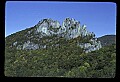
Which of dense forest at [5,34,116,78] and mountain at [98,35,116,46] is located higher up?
mountain at [98,35,116,46]

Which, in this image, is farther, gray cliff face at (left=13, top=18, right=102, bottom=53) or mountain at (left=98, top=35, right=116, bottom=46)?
gray cliff face at (left=13, top=18, right=102, bottom=53)

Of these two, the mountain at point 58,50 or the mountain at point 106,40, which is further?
the mountain at point 58,50

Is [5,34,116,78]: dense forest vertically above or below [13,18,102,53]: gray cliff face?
below

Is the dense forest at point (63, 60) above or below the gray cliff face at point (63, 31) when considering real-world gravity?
below

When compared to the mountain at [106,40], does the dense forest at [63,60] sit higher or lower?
lower

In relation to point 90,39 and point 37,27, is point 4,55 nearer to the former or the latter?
point 37,27

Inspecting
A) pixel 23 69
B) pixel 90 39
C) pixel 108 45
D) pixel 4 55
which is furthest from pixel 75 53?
pixel 4 55
